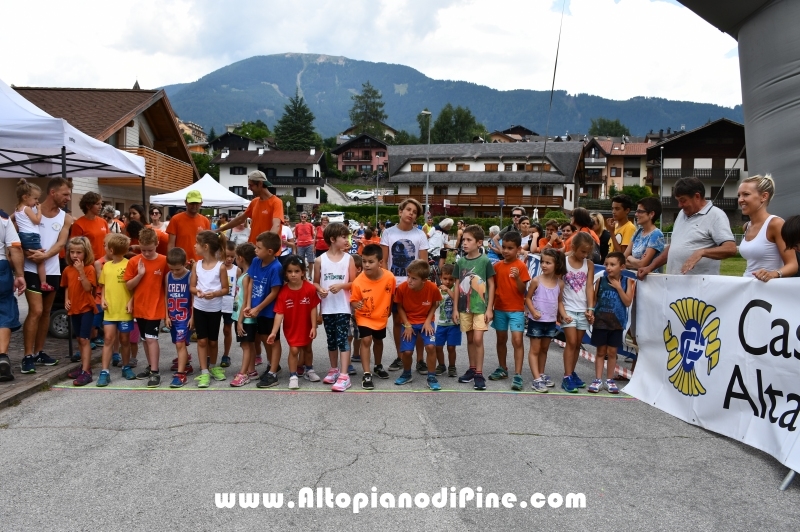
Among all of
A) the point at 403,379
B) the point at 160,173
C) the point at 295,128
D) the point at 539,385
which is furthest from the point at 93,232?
the point at 295,128

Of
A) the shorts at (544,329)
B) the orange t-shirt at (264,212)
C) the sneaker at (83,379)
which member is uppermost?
the orange t-shirt at (264,212)

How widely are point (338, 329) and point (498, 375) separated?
1980mm

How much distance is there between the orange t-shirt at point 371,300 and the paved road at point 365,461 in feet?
2.75

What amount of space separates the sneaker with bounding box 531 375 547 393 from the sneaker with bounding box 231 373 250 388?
3.17 meters

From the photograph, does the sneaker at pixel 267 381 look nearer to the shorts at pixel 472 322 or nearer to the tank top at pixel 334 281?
the tank top at pixel 334 281

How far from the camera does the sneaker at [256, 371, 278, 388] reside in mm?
7027

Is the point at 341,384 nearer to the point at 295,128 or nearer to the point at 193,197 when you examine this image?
the point at 193,197

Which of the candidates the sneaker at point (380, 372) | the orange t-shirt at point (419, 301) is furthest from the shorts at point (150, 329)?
the orange t-shirt at point (419, 301)

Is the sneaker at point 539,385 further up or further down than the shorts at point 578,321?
further down

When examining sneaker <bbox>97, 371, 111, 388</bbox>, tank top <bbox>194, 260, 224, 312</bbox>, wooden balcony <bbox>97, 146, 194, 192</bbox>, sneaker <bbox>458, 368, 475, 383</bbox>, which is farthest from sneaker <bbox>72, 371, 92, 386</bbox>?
wooden balcony <bbox>97, 146, 194, 192</bbox>

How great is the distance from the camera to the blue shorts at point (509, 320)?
292 inches

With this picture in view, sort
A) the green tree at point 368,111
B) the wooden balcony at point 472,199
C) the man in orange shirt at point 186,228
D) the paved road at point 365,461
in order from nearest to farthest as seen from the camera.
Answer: the paved road at point 365,461
the man in orange shirt at point 186,228
the wooden balcony at point 472,199
the green tree at point 368,111

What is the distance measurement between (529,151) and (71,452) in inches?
3164

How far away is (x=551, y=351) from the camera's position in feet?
32.9
